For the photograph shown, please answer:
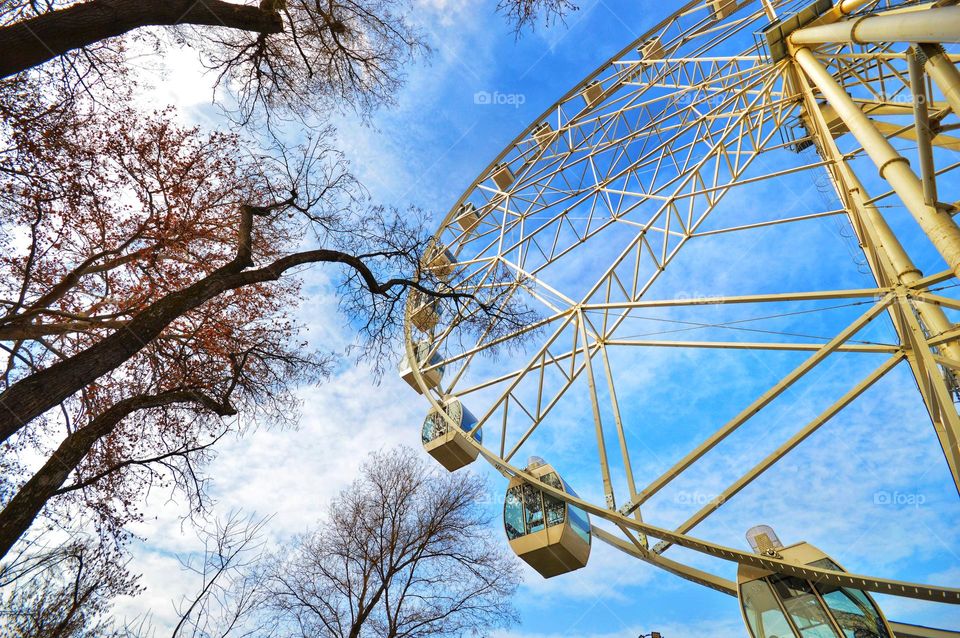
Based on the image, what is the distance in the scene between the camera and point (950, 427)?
6.31 m

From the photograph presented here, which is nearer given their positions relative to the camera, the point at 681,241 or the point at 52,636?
the point at 52,636

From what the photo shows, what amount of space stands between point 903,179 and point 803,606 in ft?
20.7

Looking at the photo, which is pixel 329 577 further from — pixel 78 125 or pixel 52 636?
pixel 78 125

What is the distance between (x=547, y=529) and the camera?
31.6 ft

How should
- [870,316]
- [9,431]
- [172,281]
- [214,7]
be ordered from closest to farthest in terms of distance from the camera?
[9,431]
[214,7]
[870,316]
[172,281]

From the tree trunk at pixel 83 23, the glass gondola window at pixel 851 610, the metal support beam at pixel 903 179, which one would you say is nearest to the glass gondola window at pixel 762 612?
the glass gondola window at pixel 851 610

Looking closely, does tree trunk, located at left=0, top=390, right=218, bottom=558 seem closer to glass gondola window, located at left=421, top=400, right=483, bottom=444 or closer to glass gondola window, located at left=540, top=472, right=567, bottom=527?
glass gondola window, located at left=540, top=472, right=567, bottom=527

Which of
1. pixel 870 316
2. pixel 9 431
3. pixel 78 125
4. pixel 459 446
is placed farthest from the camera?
pixel 459 446

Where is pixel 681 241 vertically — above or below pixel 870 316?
above

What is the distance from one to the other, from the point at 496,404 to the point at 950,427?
8.09 m

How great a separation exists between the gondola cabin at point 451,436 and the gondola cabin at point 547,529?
2269mm

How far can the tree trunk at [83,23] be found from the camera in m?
4.70

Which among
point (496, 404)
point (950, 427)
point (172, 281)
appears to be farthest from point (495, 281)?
point (950, 427)

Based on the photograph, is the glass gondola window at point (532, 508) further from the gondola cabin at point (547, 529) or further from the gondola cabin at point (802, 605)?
the gondola cabin at point (802, 605)
